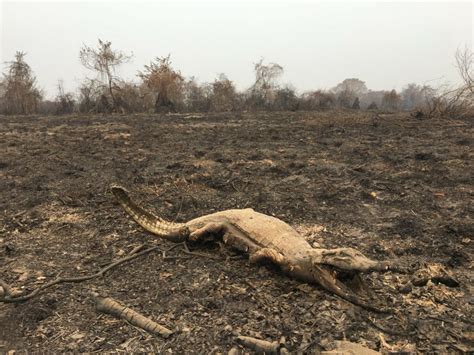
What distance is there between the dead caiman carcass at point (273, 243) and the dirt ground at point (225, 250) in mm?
116

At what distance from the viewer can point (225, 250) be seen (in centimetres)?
412

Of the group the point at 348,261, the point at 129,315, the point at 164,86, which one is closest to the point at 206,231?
the point at 129,315

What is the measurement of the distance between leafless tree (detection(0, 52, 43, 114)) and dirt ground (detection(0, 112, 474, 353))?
545 inches

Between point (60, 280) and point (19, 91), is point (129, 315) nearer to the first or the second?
point (60, 280)

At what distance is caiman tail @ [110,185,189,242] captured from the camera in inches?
175

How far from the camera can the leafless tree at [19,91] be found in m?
22.2

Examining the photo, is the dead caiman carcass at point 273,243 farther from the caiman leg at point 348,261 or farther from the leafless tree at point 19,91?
the leafless tree at point 19,91

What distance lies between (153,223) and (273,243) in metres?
1.69

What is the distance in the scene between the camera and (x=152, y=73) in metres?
23.0

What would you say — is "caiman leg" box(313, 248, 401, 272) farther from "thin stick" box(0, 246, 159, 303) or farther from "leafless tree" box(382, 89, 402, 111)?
"leafless tree" box(382, 89, 402, 111)

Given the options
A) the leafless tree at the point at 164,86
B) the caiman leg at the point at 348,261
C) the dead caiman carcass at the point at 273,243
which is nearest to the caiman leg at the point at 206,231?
the dead caiman carcass at the point at 273,243

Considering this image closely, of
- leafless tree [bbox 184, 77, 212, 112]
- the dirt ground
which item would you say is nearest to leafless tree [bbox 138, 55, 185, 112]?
leafless tree [bbox 184, 77, 212, 112]

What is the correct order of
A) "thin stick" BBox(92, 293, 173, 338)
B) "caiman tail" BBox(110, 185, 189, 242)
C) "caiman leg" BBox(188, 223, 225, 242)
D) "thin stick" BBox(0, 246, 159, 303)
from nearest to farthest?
"thin stick" BBox(92, 293, 173, 338), "thin stick" BBox(0, 246, 159, 303), "caiman leg" BBox(188, 223, 225, 242), "caiman tail" BBox(110, 185, 189, 242)

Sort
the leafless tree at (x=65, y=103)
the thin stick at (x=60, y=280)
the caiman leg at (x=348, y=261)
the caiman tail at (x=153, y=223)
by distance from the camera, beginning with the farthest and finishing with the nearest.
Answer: the leafless tree at (x=65, y=103) < the caiman tail at (x=153, y=223) < the thin stick at (x=60, y=280) < the caiman leg at (x=348, y=261)
